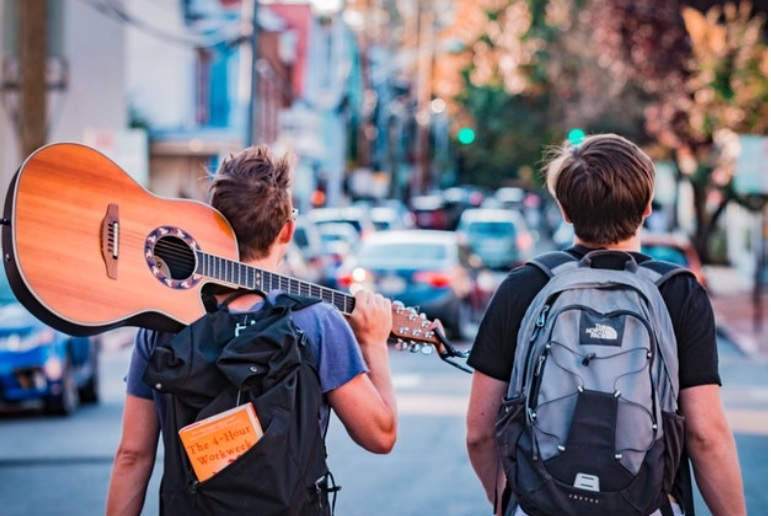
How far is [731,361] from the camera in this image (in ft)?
65.2

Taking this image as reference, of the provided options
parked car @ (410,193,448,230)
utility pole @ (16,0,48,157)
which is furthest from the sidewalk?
parked car @ (410,193,448,230)

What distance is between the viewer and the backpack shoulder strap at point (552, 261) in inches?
154

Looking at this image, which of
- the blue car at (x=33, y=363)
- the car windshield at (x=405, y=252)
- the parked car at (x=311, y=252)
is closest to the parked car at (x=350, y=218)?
the parked car at (x=311, y=252)

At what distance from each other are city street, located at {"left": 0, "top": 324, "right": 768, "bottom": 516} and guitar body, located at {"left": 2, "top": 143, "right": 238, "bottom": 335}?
5.15m

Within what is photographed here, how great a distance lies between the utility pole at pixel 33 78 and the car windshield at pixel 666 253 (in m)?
9.25

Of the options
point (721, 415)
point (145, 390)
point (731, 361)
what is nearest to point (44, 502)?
point (145, 390)

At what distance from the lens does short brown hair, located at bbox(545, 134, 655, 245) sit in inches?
151

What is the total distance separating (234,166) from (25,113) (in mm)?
14212

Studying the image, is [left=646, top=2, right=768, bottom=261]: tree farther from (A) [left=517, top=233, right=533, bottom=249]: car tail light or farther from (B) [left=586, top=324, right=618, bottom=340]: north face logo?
(B) [left=586, top=324, right=618, bottom=340]: north face logo

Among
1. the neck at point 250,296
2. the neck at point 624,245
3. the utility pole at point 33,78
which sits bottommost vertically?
the neck at point 250,296

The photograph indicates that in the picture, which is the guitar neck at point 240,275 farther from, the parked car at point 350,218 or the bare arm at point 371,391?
the parked car at point 350,218

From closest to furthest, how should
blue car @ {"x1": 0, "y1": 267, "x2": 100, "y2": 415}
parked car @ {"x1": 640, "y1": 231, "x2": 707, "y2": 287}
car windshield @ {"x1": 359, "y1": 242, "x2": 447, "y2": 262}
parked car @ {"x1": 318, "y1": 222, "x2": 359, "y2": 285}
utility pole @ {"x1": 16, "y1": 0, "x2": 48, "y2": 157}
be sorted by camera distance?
blue car @ {"x1": 0, "y1": 267, "x2": 100, "y2": 415}
utility pole @ {"x1": 16, "y1": 0, "x2": 48, "y2": 157}
car windshield @ {"x1": 359, "y1": 242, "x2": 447, "y2": 262}
parked car @ {"x1": 640, "y1": 231, "x2": 707, "y2": 287}
parked car @ {"x1": 318, "y1": 222, "x2": 359, "y2": 285}

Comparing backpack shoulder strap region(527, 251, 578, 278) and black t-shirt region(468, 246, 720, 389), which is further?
backpack shoulder strap region(527, 251, 578, 278)

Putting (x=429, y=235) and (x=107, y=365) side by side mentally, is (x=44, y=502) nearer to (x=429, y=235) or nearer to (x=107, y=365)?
(x=107, y=365)
